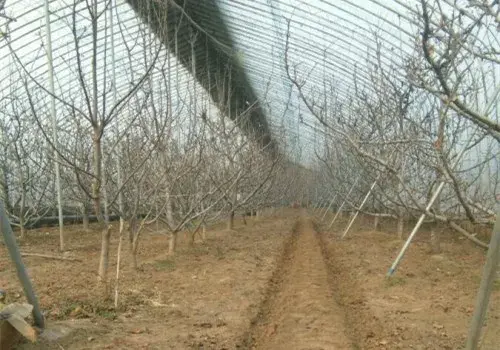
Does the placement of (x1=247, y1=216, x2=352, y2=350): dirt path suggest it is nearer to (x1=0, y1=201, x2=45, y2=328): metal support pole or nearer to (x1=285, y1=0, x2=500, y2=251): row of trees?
(x1=285, y1=0, x2=500, y2=251): row of trees

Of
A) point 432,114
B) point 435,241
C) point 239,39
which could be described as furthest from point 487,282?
point 239,39

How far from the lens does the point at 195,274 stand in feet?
25.2

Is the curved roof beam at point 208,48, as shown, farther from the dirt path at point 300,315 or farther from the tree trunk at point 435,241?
the tree trunk at point 435,241

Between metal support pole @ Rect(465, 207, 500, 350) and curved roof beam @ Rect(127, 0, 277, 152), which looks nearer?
metal support pole @ Rect(465, 207, 500, 350)

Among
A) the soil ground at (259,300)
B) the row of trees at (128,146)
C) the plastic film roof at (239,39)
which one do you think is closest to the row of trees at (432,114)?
the plastic film roof at (239,39)

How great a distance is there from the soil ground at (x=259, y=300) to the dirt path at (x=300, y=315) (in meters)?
0.02

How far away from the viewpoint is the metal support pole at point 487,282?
93.4 inches

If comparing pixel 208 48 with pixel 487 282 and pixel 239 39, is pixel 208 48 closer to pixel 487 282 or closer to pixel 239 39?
pixel 239 39

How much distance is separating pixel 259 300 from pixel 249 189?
8569 millimetres

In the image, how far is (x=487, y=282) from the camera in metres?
2.42

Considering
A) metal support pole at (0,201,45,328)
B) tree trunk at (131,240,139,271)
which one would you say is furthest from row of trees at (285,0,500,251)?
tree trunk at (131,240,139,271)

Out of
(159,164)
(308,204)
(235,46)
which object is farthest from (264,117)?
(308,204)

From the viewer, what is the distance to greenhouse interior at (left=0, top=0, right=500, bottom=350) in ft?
12.7

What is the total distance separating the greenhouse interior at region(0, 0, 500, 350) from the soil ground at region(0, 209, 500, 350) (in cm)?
3
